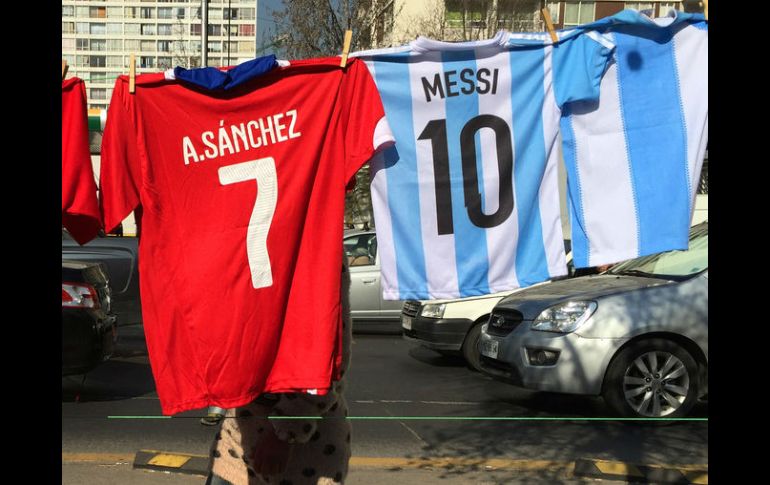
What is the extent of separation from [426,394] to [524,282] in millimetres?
5183

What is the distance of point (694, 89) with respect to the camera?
3.74 m

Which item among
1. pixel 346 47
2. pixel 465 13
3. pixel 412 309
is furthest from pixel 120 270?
pixel 465 13

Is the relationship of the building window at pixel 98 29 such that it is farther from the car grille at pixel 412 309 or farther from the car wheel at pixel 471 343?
the car wheel at pixel 471 343

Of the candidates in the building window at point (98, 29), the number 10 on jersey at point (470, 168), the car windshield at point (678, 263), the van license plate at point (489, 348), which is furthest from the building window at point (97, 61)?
the number 10 on jersey at point (470, 168)

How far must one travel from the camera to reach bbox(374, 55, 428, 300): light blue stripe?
373 cm

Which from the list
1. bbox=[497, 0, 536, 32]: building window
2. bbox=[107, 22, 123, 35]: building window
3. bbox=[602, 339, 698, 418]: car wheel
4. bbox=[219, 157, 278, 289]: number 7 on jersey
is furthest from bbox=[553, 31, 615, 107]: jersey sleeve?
bbox=[107, 22, 123, 35]: building window

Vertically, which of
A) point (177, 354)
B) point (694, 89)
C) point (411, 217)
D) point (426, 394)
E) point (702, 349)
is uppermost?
point (694, 89)

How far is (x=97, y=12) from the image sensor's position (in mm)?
168250

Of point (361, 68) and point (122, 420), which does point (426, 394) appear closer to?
point (122, 420)

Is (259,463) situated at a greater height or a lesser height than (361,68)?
lesser

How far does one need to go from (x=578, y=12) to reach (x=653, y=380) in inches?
1261
